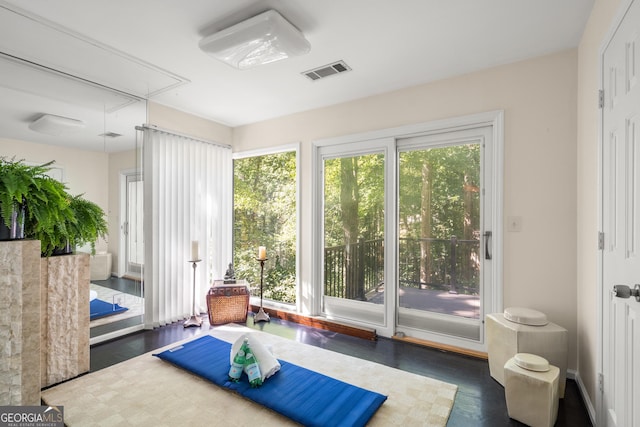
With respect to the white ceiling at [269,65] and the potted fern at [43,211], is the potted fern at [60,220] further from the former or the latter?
the white ceiling at [269,65]

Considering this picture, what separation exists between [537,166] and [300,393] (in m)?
2.58

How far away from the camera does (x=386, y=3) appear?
200cm

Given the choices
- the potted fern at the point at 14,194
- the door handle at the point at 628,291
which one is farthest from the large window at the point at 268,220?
the door handle at the point at 628,291

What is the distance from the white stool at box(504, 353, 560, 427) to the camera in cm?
185

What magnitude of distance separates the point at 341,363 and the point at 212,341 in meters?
1.28

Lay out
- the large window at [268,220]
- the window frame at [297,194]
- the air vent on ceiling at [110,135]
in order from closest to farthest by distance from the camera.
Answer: the air vent on ceiling at [110,135]
the window frame at [297,194]
the large window at [268,220]

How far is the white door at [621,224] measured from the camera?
141 centimetres

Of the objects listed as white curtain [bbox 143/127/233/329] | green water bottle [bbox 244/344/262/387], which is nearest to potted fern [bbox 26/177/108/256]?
white curtain [bbox 143/127/233/329]

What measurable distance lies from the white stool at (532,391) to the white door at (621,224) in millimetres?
244

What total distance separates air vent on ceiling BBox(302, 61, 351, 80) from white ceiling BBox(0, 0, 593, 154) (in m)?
0.06

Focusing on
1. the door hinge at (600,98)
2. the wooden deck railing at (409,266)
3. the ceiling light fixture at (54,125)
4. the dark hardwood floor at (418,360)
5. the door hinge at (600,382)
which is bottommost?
the dark hardwood floor at (418,360)

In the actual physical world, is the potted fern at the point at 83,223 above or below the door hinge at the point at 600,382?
above

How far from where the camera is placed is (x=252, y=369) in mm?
2258

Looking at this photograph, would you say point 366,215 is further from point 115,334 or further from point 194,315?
point 115,334
